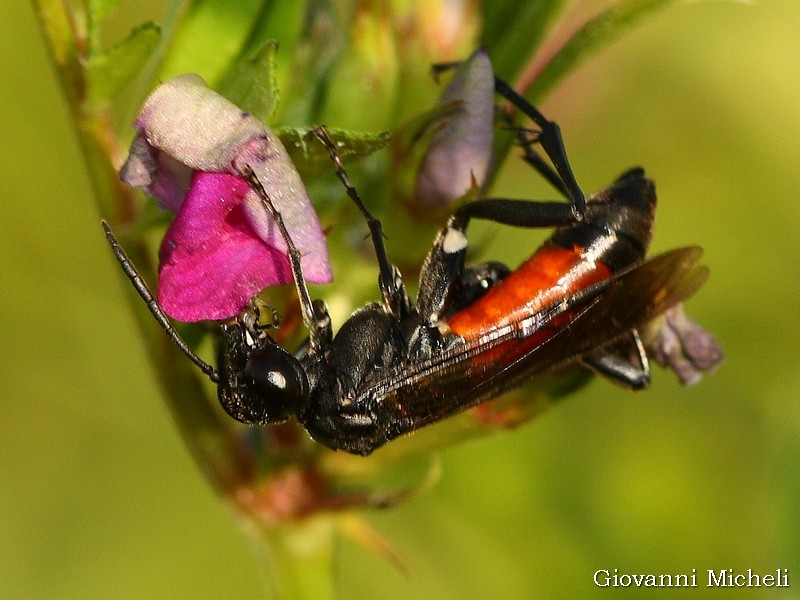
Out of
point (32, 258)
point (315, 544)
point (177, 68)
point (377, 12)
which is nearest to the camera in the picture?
point (177, 68)

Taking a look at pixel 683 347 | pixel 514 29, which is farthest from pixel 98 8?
pixel 683 347

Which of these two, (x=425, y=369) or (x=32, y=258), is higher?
(x=425, y=369)

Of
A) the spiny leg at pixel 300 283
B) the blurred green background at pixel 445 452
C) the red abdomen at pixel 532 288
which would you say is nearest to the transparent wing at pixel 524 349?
the red abdomen at pixel 532 288

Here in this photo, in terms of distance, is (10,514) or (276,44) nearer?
(276,44)

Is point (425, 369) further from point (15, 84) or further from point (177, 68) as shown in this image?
point (15, 84)

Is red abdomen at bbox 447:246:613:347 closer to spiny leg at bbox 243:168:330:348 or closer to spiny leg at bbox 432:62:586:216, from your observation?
spiny leg at bbox 432:62:586:216

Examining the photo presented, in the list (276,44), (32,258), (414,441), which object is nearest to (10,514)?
(32,258)

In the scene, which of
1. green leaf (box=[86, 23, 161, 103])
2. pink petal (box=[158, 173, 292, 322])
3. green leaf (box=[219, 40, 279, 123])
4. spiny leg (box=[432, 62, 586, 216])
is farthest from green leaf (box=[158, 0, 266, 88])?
spiny leg (box=[432, 62, 586, 216])

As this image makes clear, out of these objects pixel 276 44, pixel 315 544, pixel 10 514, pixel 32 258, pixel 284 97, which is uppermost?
pixel 276 44
